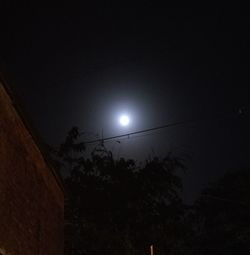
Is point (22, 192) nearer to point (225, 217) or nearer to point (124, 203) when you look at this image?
point (124, 203)

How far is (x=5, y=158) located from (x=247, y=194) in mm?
26193

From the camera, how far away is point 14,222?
9055 mm

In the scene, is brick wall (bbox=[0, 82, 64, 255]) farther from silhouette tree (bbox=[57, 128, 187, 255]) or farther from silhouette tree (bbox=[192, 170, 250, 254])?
silhouette tree (bbox=[192, 170, 250, 254])

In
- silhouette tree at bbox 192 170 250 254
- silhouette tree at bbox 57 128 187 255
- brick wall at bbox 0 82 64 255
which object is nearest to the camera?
brick wall at bbox 0 82 64 255

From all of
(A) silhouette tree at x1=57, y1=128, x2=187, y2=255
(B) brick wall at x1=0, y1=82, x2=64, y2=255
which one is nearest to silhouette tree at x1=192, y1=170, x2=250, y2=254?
(A) silhouette tree at x1=57, y1=128, x2=187, y2=255

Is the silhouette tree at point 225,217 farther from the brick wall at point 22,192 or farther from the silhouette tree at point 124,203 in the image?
the brick wall at point 22,192

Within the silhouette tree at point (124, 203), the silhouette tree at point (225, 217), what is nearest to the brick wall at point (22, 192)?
the silhouette tree at point (124, 203)

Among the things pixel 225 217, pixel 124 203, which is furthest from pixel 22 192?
pixel 225 217

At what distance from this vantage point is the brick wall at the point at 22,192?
8633 mm

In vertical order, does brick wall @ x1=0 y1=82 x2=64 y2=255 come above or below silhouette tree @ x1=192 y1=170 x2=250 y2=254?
below

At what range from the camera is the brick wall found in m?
8.63

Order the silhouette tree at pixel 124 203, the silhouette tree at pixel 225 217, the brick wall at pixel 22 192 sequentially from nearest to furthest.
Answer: the brick wall at pixel 22 192
the silhouette tree at pixel 124 203
the silhouette tree at pixel 225 217

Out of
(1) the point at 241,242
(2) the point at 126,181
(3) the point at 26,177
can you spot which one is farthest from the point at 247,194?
(3) the point at 26,177

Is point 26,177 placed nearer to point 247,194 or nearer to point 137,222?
point 137,222
